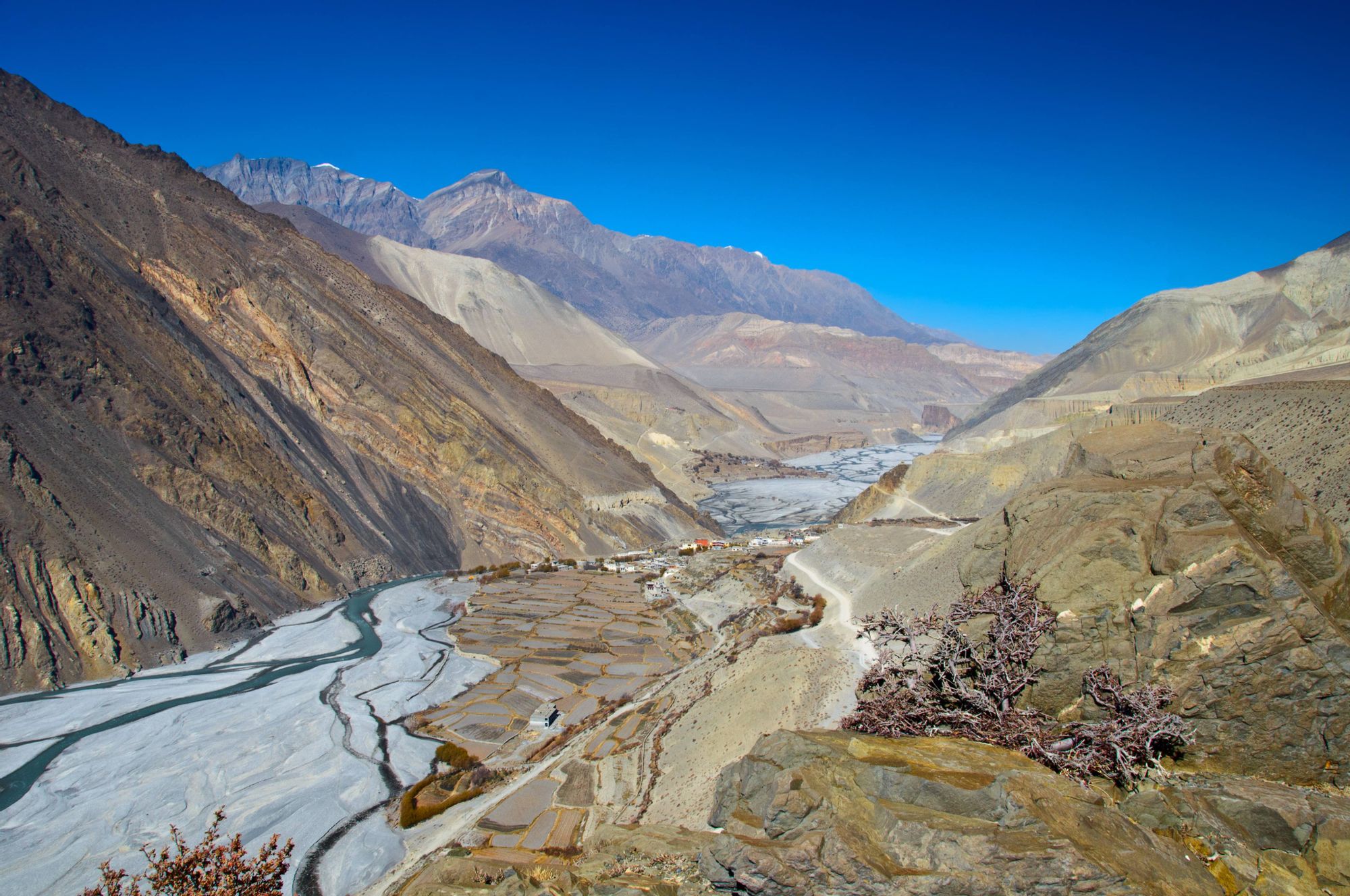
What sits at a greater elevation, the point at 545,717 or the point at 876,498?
the point at 876,498

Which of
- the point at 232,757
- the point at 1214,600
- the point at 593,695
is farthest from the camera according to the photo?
the point at 593,695

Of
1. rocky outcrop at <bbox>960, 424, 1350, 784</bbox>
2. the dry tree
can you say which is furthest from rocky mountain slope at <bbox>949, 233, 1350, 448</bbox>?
the dry tree

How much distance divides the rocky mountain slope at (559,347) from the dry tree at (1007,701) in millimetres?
104068

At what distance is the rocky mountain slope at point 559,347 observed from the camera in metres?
128

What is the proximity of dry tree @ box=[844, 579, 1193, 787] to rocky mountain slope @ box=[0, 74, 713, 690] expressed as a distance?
29.2m

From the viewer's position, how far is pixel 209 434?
40000 mm

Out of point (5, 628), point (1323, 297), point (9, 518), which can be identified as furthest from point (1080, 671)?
point (1323, 297)

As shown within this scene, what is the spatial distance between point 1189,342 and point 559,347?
387 feet

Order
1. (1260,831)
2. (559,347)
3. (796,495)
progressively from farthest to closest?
1. (559,347)
2. (796,495)
3. (1260,831)

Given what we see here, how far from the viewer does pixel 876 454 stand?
518 feet

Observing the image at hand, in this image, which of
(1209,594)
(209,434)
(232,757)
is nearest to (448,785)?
(232,757)

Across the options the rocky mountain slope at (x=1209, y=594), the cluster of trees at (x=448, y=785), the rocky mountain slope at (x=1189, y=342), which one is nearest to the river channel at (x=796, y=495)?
the rocky mountain slope at (x=1189, y=342)

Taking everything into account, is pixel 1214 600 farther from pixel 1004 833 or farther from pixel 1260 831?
pixel 1004 833

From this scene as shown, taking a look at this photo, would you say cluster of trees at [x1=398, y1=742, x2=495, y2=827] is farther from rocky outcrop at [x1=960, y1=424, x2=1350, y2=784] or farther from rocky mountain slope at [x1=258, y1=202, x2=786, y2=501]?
rocky mountain slope at [x1=258, y1=202, x2=786, y2=501]
